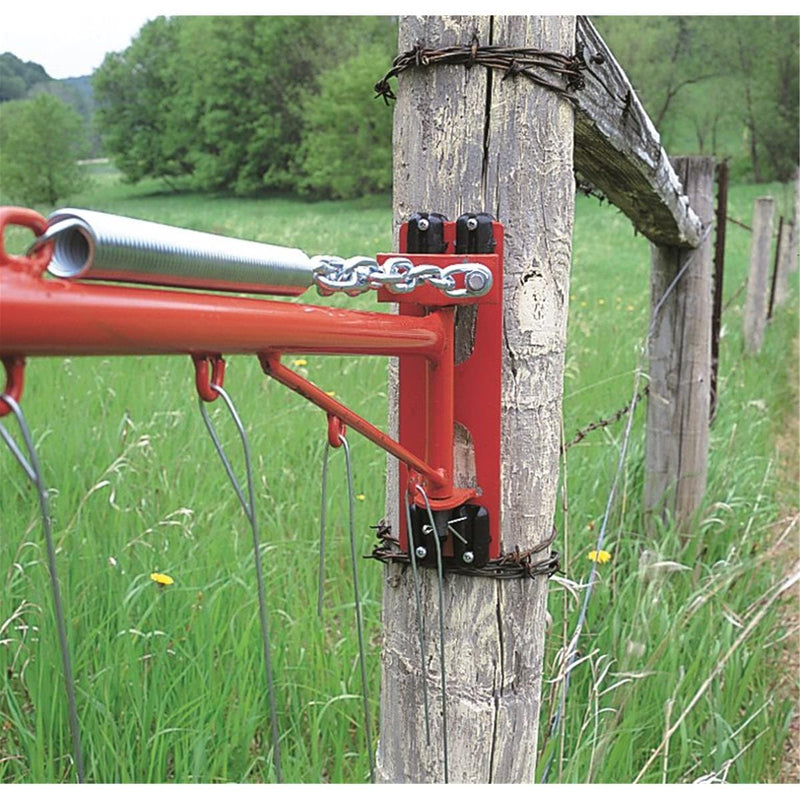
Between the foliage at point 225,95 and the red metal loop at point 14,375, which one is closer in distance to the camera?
the red metal loop at point 14,375

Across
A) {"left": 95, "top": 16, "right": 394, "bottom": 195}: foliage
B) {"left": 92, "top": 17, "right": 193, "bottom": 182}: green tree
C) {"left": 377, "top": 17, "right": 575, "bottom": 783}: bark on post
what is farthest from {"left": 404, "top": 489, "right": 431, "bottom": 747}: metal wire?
{"left": 92, "top": 17, "right": 193, "bottom": 182}: green tree

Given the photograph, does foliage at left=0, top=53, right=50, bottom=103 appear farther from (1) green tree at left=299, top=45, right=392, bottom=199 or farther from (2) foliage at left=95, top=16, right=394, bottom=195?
(2) foliage at left=95, top=16, right=394, bottom=195

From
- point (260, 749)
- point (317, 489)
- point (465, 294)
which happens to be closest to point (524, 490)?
point (465, 294)

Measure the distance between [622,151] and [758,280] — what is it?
194 inches

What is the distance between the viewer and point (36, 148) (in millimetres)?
25734

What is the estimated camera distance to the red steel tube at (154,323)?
62 cm

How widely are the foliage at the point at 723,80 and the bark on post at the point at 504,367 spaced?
2578 centimetres

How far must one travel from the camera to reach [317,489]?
290 centimetres

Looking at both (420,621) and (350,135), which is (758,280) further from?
(350,135)

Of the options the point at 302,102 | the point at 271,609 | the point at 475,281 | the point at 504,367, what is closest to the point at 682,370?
the point at 271,609

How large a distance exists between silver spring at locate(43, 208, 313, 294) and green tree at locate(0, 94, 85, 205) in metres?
26.4

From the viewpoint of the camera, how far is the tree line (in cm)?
2602

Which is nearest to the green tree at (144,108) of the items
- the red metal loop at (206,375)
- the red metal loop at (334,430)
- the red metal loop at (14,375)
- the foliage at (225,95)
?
the foliage at (225,95)

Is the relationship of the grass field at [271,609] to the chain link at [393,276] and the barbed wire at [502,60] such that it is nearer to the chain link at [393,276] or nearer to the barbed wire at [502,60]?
the chain link at [393,276]
